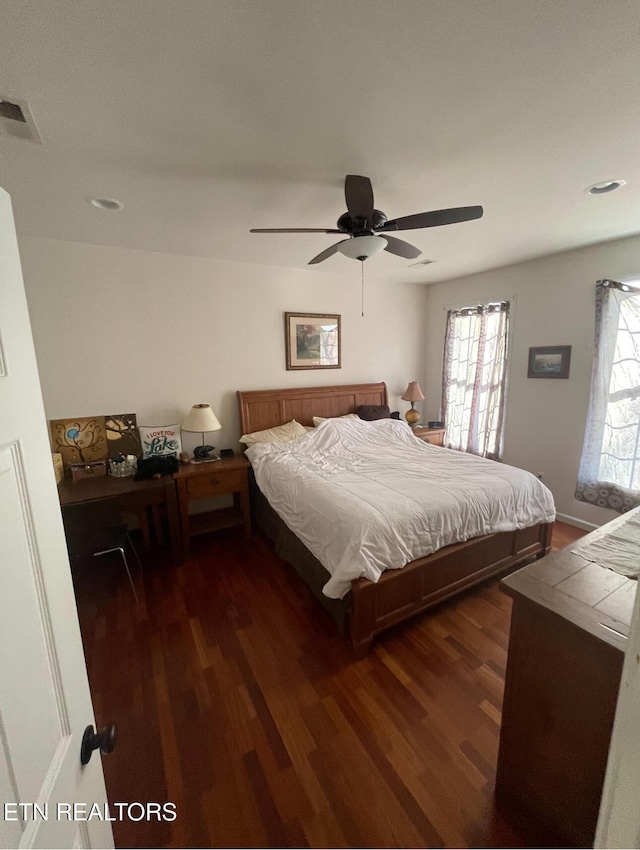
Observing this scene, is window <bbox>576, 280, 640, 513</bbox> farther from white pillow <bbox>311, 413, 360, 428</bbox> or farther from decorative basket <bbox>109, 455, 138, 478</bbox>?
decorative basket <bbox>109, 455, 138, 478</bbox>

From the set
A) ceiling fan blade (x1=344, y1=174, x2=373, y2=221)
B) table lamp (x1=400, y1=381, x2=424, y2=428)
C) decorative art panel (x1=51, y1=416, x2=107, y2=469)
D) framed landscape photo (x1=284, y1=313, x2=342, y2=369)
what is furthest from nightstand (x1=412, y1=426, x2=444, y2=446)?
decorative art panel (x1=51, y1=416, x2=107, y2=469)

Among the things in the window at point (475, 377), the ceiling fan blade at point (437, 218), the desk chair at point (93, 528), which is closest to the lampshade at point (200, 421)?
the desk chair at point (93, 528)

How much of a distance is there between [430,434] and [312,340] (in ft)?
5.85

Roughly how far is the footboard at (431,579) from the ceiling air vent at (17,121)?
241 centimetres

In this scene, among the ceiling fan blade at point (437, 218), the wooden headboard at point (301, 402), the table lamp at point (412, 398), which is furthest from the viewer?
the table lamp at point (412, 398)

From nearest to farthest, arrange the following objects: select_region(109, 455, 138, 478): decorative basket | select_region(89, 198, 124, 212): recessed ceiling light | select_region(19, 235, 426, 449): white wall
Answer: select_region(89, 198, 124, 212): recessed ceiling light, select_region(19, 235, 426, 449): white wall, select_region(109, 455, 138, 478): decorative basket

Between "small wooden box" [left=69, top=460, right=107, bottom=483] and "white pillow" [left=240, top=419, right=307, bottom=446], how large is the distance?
46.0 inches

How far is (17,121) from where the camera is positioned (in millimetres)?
1297

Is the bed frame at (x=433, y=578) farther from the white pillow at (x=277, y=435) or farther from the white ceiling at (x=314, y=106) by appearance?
the white ceiling at (x=314, y=106)

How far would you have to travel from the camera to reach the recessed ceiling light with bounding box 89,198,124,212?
195 centimetres

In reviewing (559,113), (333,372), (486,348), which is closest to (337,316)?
(333,372)

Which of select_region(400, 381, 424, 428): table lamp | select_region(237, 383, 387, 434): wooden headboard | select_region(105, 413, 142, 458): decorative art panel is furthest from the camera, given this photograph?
select_region(400, 381, 424, 428): table lamp

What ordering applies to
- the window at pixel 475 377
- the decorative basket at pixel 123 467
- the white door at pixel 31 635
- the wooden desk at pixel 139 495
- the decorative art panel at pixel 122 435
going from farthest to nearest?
the window at pixel 475 377 → the decorative art panel at pixel 122 435 → the decorative basket at pixel 123 467 → the wooden desk at pixel 139 495 → the white door at pixel 31 635

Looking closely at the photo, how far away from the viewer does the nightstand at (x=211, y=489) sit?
2725 millimetres
